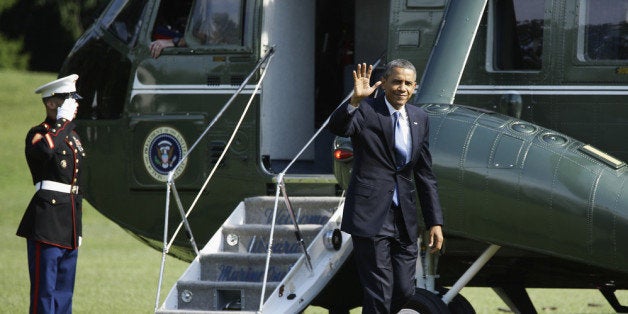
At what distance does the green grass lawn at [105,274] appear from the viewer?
39.5 ft

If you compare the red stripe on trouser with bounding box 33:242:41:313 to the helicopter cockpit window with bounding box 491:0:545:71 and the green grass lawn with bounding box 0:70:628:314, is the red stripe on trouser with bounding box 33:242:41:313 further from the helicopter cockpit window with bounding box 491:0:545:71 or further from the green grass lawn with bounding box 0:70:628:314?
the helicopter cockpit window with bounding box 491:0:545:71

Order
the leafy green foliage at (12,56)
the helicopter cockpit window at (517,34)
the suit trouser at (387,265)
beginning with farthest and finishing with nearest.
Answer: the leafy green foliage at (12,56) < the helicopter cockpit window at (517,34) < the suit trouser at (387,265)

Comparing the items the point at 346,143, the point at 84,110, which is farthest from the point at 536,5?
the point at 84,110

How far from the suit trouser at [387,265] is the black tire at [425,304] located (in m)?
0.92

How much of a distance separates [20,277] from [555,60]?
25.3 ft

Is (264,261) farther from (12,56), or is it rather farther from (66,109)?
(12,56)

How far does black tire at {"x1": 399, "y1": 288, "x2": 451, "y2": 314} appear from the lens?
25.6ft

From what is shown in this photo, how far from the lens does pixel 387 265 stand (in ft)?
22.3

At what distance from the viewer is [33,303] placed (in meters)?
8.28

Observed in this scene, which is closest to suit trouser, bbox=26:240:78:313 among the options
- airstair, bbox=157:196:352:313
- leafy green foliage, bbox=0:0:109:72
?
airstair, bbox=157:196:352:313

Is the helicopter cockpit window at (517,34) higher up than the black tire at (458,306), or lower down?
higher up

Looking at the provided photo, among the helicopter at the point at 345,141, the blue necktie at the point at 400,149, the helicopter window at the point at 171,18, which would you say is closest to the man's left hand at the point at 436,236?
the blue necktie at the point at 400,149

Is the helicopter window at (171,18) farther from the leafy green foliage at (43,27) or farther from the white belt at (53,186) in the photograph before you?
the leafy green foliage at (43,27)

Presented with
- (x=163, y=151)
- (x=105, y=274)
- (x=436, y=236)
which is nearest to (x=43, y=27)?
→ (x=105, y=274)
